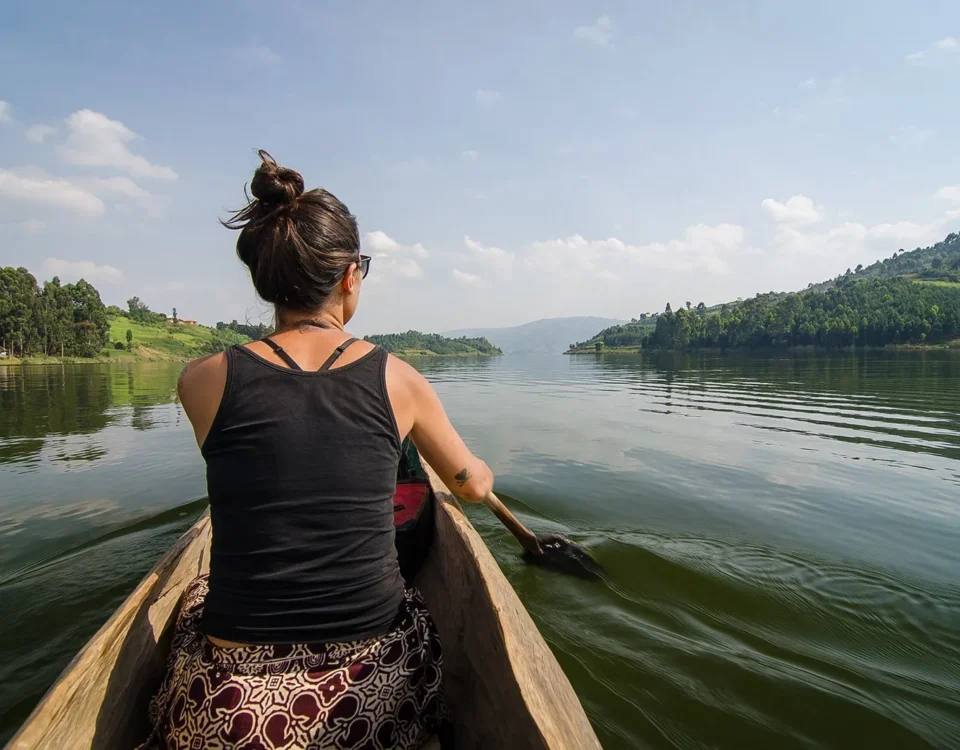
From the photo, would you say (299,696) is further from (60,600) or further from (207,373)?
(60,600)

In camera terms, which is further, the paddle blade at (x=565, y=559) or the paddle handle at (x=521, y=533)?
the paddle blade at (x=565, y=559)

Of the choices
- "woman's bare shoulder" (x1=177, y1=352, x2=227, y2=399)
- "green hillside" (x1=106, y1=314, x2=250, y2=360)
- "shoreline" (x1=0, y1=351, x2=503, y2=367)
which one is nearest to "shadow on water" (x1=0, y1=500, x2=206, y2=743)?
"woman's bare shoulder" (x1=177, y1=352, x2=227, y2=399)

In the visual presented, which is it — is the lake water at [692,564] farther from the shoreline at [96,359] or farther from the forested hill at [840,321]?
the forested hill at [840,321]

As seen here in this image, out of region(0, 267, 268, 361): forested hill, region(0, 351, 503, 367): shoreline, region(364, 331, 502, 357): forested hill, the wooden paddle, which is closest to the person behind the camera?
the wooden paddle

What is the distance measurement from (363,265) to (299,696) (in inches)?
60.7

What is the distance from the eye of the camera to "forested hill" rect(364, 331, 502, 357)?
158m

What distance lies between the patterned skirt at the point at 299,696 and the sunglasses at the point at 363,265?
4.43 ft

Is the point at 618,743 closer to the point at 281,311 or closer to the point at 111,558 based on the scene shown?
the point at 281,311

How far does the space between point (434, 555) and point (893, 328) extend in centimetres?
9949

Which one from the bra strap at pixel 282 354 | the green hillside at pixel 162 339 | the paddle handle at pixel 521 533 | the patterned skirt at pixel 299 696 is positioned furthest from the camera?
the green hillside at pixel 162 339

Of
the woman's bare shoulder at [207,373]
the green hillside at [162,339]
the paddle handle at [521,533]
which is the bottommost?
the paddle handle at [521,533]

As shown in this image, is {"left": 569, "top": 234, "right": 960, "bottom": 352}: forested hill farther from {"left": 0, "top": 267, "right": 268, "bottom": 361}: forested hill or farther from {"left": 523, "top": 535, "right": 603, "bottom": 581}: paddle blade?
{"left": 523, "top": 535, "right": 603, "bottom": 581}: paddle blade

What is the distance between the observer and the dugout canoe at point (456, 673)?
1.66 metres

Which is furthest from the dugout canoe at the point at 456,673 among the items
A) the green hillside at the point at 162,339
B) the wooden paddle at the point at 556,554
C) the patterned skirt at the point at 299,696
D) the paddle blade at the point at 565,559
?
the green hillside at the point at 162,339
